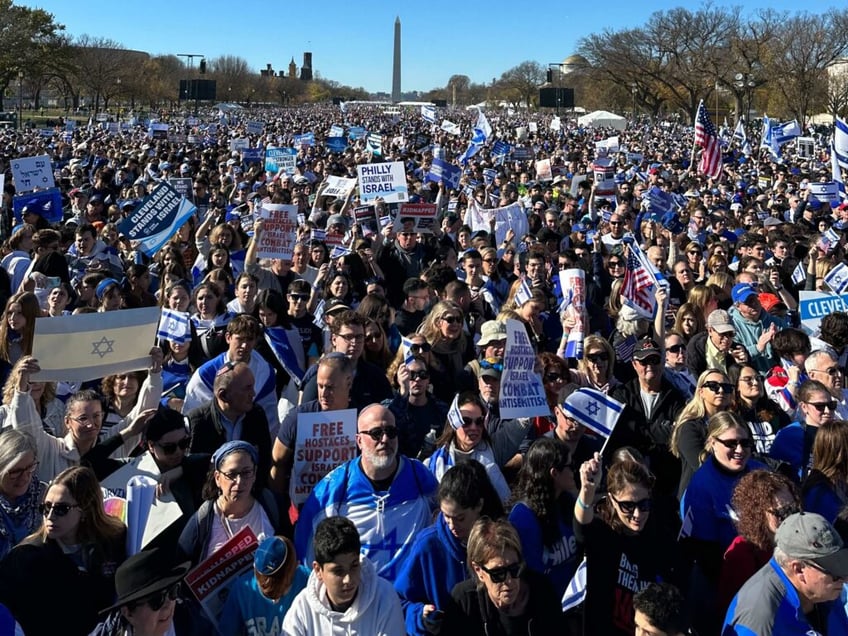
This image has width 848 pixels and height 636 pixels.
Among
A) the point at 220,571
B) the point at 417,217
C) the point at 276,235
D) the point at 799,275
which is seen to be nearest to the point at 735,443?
the point at 220,571

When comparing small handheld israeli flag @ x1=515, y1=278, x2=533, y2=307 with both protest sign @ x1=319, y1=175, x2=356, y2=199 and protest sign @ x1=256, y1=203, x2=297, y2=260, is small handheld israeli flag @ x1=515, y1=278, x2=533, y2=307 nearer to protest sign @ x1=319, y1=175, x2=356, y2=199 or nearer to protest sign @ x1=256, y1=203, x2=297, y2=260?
protest sign @ x1=256, y1=203, x2=297, y2=260

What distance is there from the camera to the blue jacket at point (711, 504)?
411 cm

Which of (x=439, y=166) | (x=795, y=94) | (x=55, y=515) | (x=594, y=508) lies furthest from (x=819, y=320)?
(x=795, y=94)

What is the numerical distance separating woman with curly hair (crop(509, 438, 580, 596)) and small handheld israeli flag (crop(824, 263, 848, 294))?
526cm

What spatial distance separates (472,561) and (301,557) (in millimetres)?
949

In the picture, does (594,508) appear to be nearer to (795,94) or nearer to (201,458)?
(201,458)

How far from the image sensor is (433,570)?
363 cm

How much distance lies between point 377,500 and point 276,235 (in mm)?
5100

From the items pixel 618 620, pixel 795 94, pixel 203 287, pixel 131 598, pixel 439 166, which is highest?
pixel 795 94

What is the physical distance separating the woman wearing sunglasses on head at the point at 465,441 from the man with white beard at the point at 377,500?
1.34 feet

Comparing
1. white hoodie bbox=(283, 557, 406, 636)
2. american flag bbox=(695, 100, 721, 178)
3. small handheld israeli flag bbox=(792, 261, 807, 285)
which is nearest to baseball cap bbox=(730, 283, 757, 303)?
small handheld israeli flag bbox=(792, 261, 807, 285)

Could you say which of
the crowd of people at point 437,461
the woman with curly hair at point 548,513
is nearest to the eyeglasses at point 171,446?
the crowd of people at point 437,461

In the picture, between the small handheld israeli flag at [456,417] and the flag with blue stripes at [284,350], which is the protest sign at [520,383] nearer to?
the small handheld israeli flag at [456,417]

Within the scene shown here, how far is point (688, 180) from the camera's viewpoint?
73.6 feet
